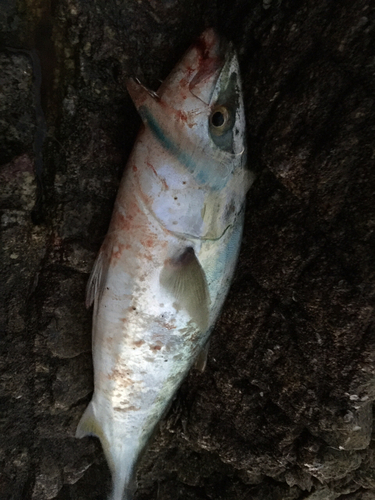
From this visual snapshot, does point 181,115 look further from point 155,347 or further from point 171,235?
point 155,347

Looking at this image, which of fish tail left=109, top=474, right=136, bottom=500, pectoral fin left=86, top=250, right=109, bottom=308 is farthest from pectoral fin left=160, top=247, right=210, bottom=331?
fish tail left=109, top=474, right=136, bottom=500

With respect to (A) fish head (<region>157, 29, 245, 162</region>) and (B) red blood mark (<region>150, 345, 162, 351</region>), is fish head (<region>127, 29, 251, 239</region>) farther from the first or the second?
(B) red blood mark (<region>150, 345, 162, 351</region>)

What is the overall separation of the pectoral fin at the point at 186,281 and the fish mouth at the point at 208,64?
0.79 metres

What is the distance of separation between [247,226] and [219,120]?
0.68m

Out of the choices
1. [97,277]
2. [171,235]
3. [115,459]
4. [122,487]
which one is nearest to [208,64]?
[171,235]

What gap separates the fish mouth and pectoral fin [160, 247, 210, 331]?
79 cm

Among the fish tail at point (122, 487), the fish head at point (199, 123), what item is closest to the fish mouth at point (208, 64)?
the fish head at point (199, 123)

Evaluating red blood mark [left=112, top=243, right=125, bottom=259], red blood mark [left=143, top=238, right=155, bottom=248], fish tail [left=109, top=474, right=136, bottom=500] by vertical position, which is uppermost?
red blood mark [left=143, top=238, right=155, bottom=248]

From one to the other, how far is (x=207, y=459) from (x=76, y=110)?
2.60 metres

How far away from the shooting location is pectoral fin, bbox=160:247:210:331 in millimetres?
1876

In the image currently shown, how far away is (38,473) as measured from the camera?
97.3 inches

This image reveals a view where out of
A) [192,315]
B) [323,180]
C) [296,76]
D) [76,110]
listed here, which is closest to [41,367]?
[192,315]

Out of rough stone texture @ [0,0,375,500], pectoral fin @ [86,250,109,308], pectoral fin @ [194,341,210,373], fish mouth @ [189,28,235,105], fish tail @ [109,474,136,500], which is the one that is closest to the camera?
fish mouth @ [189,28,235,105]

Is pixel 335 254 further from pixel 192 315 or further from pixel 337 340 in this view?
pixel 192 315
